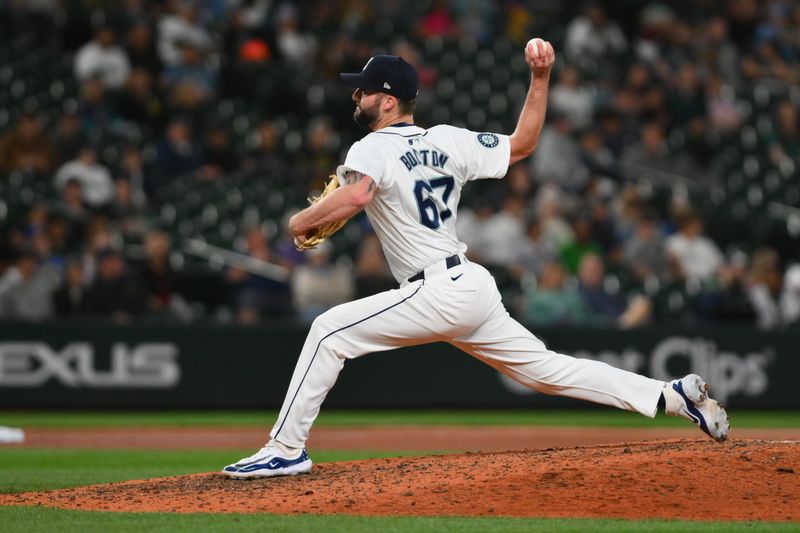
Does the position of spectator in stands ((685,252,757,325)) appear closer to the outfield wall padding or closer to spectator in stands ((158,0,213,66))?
the outfield wall padding

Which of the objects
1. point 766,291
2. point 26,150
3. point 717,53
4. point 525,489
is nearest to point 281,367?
point 26,150

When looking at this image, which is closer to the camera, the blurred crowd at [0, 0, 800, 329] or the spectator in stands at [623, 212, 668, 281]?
the blurred crowd at [0, 0, 800, 329]

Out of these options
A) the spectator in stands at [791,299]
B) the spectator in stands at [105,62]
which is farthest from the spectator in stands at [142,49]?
the spectator in stands at [791,299]

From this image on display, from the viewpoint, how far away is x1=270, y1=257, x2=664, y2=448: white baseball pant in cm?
579

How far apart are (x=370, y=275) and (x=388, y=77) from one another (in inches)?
273

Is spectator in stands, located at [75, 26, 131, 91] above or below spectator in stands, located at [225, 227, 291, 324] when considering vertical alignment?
above

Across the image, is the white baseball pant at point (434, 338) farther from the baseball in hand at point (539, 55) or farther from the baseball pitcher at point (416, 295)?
the baseball in hand at point (539, 55)

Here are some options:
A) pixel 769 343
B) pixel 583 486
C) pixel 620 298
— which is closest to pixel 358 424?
pixel 620 298

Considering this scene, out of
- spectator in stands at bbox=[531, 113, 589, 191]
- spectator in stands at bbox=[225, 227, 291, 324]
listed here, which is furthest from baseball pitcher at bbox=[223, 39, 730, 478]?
spectator in stands at bbox=[531, 113, 589, 191]

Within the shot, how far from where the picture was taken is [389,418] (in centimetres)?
1236

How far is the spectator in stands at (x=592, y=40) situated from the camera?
17375 mm

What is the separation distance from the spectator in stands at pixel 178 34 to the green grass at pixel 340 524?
10.3 metres

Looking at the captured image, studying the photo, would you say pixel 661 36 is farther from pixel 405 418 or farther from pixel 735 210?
pixel 405 418

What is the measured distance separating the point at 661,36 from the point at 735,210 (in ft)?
12.6
